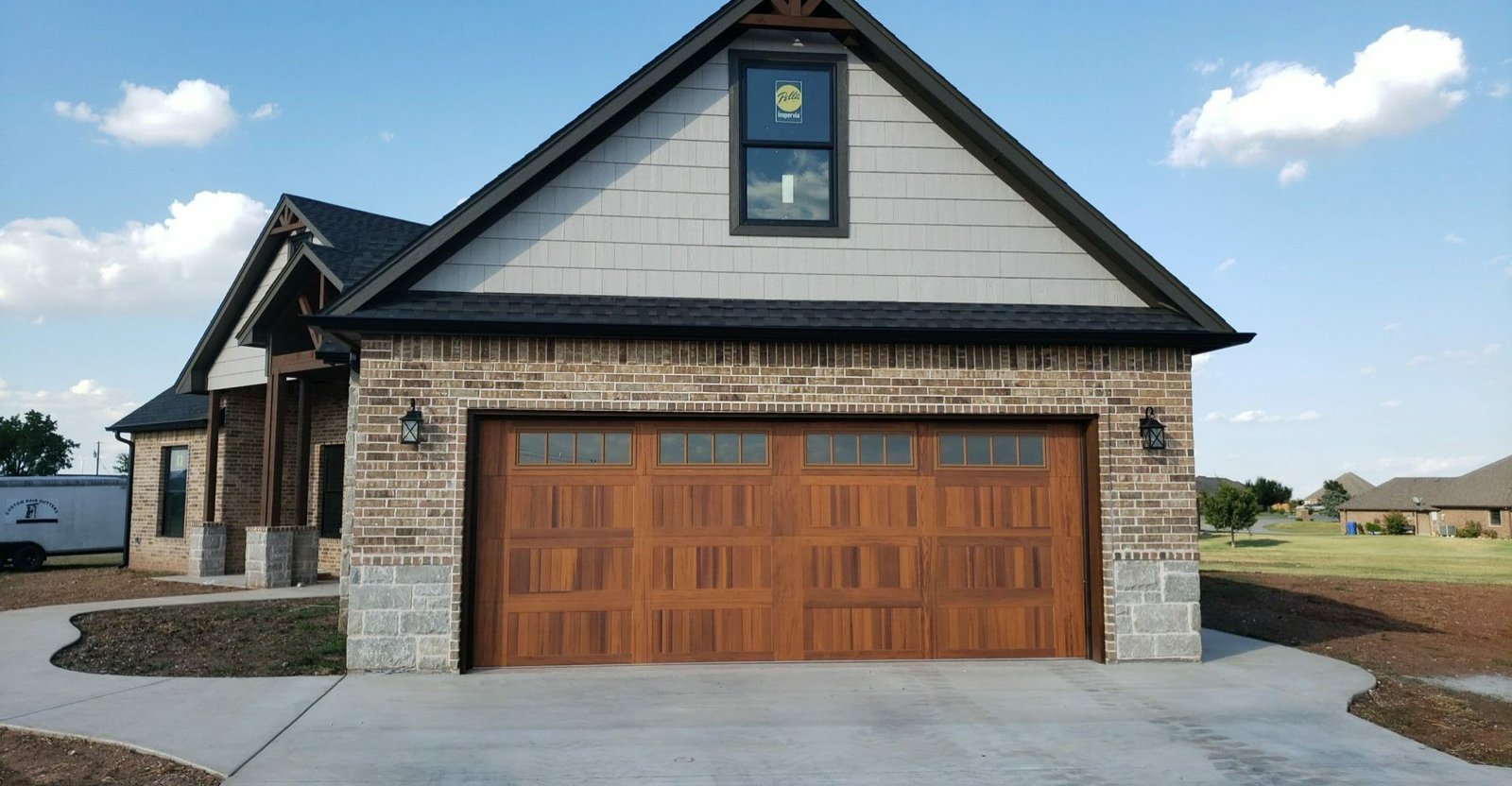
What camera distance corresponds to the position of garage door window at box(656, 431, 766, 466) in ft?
32.0

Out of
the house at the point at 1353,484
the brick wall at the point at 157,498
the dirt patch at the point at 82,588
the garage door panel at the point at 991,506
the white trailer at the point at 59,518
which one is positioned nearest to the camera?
the garage door panel at the point at 991,506

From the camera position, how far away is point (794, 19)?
10273mm

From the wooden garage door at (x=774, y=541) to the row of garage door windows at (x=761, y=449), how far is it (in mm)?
18

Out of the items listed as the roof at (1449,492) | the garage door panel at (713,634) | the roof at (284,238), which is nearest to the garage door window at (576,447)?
the garage door panel at (713,634)

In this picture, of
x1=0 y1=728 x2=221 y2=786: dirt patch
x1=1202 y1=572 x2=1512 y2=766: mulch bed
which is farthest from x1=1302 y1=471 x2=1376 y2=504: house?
x1=0 y1=728 x2=221 y2=786: dirt patch

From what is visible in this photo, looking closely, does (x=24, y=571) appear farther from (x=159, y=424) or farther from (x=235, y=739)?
(x=235, y=739)

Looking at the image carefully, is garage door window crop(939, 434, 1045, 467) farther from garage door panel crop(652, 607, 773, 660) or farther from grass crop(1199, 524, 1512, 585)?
grass crop(1199, 524, 1512, 585)

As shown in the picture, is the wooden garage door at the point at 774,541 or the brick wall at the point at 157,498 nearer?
the wooden garage door at the point at 774,541

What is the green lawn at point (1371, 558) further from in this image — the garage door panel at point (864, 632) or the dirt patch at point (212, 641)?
the dirt patch at point (212, 641)

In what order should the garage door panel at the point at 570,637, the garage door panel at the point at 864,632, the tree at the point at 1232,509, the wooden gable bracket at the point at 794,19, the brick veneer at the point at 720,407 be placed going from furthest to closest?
the tree at the point at 1232,509 < the wooden gable bracket at the point at 794,19 < the garage door panel at the point at 864,632 < the garage door panel at the point at 570,637 < the brick veneer at the point at 720,407

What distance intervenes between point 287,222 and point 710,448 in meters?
12.7

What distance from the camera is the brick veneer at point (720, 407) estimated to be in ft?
29.7

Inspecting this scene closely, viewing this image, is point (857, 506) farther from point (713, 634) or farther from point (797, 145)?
point (797, 145)

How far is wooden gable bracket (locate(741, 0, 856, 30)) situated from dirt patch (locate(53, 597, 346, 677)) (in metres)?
7.49
